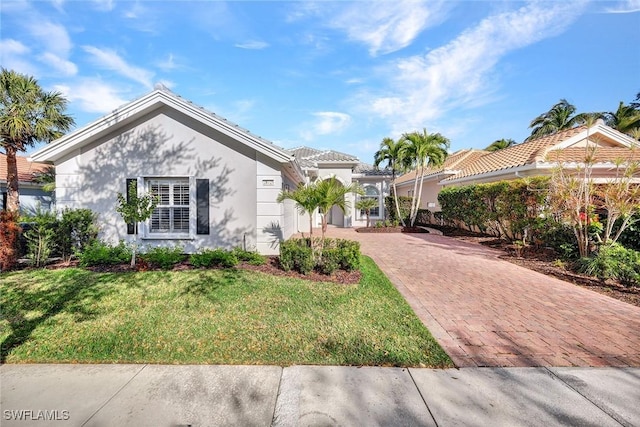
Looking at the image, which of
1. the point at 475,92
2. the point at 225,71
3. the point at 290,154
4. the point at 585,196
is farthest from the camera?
the point at 475,92

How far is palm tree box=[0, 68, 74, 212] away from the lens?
1158 cm

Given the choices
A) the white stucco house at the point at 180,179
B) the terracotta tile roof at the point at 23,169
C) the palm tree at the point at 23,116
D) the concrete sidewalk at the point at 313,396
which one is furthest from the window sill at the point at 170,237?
the terracotta tile roof at the point at 23,169

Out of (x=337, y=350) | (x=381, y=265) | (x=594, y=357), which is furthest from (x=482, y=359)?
(x=381, y=265)

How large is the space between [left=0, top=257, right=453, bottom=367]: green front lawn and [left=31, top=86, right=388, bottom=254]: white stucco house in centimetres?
247

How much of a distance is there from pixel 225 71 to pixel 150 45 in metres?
3.16

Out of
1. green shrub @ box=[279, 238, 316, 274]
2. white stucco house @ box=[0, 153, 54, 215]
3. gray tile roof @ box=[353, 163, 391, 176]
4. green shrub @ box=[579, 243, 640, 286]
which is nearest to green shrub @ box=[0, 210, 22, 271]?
green shrub @ box=[279, 238, 316, 274]

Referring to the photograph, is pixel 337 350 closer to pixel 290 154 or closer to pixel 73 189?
pixel 290 154

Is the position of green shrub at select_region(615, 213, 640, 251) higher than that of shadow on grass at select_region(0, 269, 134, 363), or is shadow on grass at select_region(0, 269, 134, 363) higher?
green shrub at select_region(615, 213, 640, 251)

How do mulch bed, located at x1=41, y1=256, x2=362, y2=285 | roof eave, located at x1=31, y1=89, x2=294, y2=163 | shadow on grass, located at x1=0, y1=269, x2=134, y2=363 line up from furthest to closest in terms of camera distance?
roof eave, located at x1=31, y1=89, x2=294, y2=163 < mulch bed, located at x1=41, y1=256, x2=362, y2=285 < shadow on grass, located at x1=0, y1=269, x2=134, y2=363

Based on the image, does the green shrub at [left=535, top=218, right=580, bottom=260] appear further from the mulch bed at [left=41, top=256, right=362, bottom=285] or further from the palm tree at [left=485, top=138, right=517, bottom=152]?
the palm tree at [left=485, top=138, right=517, bottom=152]

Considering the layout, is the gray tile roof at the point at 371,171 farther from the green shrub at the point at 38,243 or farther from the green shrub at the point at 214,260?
the green shrub at the point at 38,243

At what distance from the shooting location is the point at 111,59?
33.1 feet

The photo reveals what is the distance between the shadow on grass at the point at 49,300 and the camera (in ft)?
15.1

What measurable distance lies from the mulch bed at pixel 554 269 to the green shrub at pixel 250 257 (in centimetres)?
826
